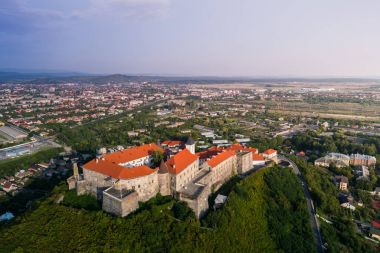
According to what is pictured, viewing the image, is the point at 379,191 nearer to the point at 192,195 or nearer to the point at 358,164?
the point at 358,164

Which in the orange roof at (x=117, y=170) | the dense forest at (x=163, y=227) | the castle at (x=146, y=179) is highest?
the orange roof at (x=117, y=170)

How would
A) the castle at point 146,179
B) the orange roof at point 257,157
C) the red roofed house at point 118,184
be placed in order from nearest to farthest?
the red roofed house at point 118,184
the castle at point 146,179
the orange roof at point 257,157

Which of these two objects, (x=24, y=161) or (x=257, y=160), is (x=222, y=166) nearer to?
(x=257, y=160)

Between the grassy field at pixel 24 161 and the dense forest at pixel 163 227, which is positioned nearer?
the dense forest at pixel 163 227

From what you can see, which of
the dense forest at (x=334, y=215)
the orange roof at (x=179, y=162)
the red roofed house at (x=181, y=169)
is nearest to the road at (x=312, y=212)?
the dense forest at (x=334, y=215)

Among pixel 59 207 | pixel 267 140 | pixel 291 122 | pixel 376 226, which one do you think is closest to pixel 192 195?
pixel 59 207

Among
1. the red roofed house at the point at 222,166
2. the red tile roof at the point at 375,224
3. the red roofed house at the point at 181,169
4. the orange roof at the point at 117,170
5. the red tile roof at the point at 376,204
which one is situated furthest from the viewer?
the red tile roof at the point at 376,204

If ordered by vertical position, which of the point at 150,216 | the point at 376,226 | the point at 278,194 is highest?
the point at 150,216

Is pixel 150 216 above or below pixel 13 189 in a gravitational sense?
above

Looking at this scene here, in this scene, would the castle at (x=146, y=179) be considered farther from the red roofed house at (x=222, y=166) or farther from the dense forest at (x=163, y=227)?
the dense forest at (x=163, y=227)
